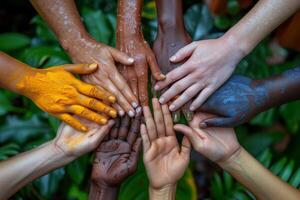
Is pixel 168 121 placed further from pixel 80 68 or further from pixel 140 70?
pixel 80 68

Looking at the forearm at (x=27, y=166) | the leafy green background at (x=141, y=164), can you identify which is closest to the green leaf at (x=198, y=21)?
the leafy green background at (x=141, y=164)

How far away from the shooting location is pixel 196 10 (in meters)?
2.09

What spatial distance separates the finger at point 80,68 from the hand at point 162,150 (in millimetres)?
207

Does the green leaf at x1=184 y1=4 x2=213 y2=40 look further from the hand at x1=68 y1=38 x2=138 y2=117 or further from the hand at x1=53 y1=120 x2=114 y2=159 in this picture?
the hand at x1=53 y1=120 x2=114 y2=159

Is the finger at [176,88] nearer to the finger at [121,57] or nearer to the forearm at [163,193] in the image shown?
the finger at [121,57]

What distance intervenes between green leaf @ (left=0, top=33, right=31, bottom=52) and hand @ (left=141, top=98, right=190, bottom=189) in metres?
0.87

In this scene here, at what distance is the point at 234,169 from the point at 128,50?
1.66ft

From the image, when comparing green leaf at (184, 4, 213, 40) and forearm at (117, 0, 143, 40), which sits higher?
forearm at (117, 0, 143, 40)

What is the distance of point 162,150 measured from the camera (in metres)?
1.43

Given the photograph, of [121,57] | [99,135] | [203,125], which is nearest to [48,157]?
[99,135]

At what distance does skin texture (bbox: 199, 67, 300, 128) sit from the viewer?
1.44 meters

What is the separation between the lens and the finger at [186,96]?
4.74 ft

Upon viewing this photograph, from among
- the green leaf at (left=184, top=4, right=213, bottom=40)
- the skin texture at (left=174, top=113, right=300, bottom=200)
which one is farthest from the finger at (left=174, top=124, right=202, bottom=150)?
the green leaf at (left=184, top=4, right=213, bottom=40)

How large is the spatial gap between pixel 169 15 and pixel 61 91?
1.45 ft
